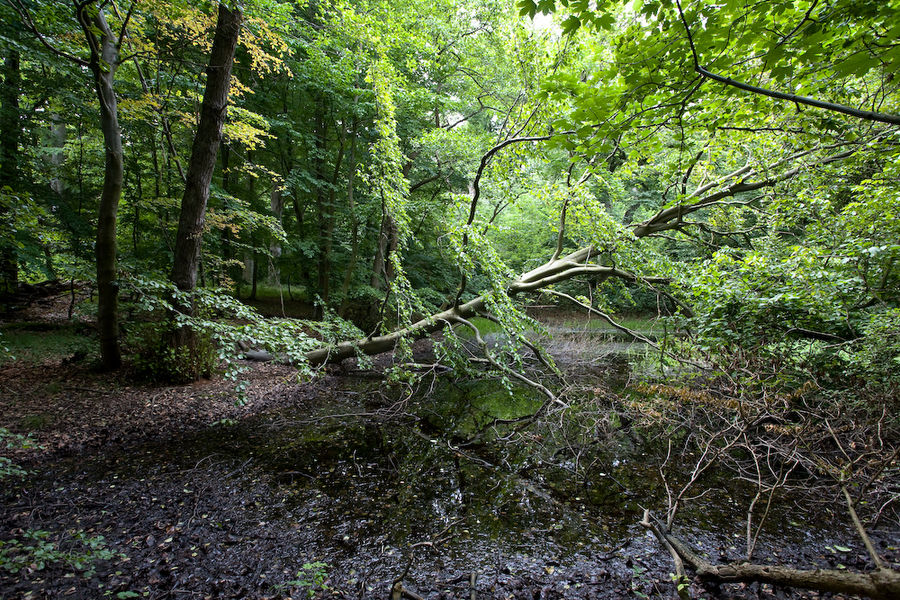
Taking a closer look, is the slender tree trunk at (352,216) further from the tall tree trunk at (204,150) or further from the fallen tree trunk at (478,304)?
the tall tree trunk at (204,150)

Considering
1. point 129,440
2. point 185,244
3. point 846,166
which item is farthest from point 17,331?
point 846,166

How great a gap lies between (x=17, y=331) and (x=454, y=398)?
8.71 m

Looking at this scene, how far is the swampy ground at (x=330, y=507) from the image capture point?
8.53 feet

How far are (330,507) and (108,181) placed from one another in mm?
5785

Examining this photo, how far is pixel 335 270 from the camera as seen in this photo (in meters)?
13.1

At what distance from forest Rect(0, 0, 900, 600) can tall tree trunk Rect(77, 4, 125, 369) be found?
4cm

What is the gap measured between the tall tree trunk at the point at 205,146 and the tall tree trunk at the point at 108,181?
0.84m

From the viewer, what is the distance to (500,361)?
21.2ft

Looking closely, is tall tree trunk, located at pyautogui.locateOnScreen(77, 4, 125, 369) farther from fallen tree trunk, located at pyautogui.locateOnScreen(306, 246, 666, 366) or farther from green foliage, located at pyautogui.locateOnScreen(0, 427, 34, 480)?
fallen tree trunk, located at pyautogui.locateOnScreen(306, 246, 666, 366)

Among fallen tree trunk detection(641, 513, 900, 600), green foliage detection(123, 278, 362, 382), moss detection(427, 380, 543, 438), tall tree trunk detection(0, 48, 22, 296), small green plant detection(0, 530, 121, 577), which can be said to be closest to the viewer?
fallen tree trunk detection(641, 513, 900, 600)

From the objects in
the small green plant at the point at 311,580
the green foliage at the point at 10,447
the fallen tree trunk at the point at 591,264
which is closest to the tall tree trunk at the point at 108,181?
the green foliage at the point at 10,447

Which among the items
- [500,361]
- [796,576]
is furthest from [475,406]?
[796,576]

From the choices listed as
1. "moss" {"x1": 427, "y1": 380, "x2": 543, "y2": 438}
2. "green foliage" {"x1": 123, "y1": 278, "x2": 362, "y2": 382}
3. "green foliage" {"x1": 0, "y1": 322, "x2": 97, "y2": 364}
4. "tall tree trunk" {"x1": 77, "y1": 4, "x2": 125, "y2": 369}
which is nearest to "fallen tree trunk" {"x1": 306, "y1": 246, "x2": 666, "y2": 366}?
"green foliage" {"x1": 123, "y1": 278, "x2": 362, "y2": 382}

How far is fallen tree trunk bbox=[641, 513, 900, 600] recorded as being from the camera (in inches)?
65.7
